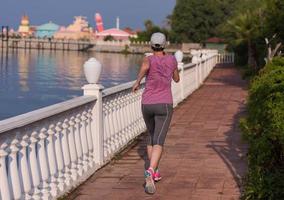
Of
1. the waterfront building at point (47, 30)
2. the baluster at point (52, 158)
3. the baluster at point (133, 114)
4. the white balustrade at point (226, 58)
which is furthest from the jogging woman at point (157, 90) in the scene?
the waterfront building at point (47, 30)

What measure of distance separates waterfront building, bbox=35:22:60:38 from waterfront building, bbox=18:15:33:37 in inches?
92.5

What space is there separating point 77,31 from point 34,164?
141294 millimetres

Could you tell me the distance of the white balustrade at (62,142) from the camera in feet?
16.2

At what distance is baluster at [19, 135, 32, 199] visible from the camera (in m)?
5.11

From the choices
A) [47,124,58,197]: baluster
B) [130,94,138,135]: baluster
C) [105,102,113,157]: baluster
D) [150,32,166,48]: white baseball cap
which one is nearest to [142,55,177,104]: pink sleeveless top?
[150,32,166,48]: white baseball cap

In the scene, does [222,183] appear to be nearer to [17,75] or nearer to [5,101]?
[5,101]

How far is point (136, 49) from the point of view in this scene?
116 m

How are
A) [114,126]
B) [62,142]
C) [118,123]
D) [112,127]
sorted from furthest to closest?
[118,123] → [114,126] → [112,127] → [62,142]

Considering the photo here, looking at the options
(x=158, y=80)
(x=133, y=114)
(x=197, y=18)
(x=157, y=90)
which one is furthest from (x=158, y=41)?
(x=197, y=18)

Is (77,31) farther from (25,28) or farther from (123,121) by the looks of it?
(123,121)

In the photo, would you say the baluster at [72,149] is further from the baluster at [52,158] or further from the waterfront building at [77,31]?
the waterfront building at [77,31]

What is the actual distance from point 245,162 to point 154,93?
2024 mm

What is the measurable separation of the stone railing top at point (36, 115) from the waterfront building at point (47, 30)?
14542cm

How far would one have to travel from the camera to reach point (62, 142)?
20.7 ft
